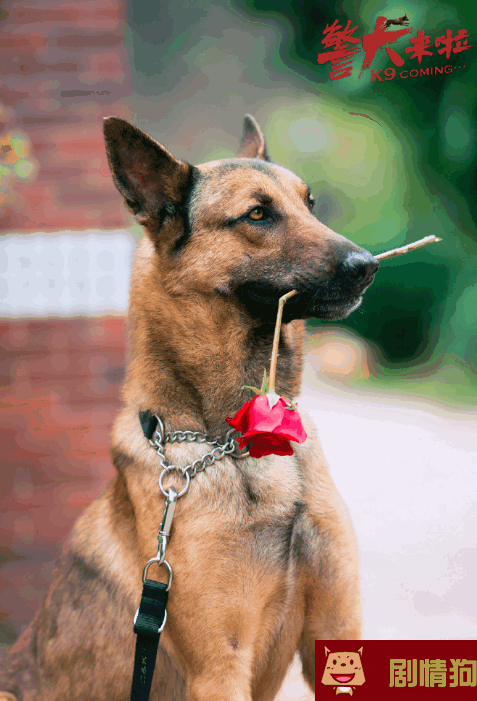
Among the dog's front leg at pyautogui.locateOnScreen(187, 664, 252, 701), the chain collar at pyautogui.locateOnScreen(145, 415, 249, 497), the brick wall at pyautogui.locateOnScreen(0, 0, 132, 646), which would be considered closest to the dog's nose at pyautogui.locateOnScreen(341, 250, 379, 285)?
the chain collar at pyautogui.locateOnScreen(145, 415, 249, 497)

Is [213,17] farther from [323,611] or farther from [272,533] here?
[323,611]

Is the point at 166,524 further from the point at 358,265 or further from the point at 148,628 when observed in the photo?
the point at 358,265

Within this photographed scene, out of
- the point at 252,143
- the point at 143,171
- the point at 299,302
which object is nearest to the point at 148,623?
the point at 299,302

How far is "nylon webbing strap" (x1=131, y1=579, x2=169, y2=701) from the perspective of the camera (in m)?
1.22

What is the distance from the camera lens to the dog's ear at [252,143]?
179cm

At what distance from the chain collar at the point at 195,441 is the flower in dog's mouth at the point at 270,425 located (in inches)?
13.2

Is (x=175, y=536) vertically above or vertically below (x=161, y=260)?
below

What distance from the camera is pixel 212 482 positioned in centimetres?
137

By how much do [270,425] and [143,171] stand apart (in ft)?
2.74

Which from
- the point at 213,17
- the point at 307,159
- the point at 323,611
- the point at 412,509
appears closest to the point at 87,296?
the point at 213,17

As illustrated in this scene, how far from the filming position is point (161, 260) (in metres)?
1.50

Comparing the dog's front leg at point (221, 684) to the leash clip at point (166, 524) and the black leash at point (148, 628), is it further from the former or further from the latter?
the leash clip at point (166, 524)

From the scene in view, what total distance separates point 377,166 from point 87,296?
8.49ft

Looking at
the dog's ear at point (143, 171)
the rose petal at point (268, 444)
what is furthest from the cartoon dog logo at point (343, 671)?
the dog's ear at point (143, 171)
